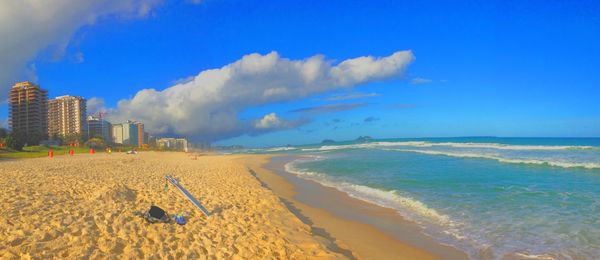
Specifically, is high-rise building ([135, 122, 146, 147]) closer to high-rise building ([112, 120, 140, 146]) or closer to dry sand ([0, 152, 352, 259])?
high-rise building ([112, 120, 140, 146])

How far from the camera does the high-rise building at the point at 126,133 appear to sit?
123 metres

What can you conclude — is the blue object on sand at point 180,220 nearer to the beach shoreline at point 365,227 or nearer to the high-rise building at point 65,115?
the beach shoreline at point 365,227

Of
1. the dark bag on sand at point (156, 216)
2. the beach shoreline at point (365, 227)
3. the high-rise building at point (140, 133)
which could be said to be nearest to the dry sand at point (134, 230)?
the dark bag on sand at point (156, 216)

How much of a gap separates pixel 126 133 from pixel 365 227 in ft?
428

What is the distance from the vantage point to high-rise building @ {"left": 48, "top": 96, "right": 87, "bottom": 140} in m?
113

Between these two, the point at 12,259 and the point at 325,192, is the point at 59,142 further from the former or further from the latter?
the point at 12,259

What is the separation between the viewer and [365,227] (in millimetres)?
8789

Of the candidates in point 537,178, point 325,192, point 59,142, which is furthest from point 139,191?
point 59,142

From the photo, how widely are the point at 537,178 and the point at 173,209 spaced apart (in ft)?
51.6

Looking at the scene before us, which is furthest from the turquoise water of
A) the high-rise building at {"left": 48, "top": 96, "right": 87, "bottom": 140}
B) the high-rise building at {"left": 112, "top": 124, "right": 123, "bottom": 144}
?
the high-rise building at {"left": 112, "top": 124, "right": 123, "bottom": 144}

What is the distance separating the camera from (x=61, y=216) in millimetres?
7125

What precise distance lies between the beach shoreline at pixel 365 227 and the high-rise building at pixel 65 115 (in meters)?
122

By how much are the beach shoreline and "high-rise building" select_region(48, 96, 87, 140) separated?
12216cm

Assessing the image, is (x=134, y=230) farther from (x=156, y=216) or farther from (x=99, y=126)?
(x=99, y=126)
